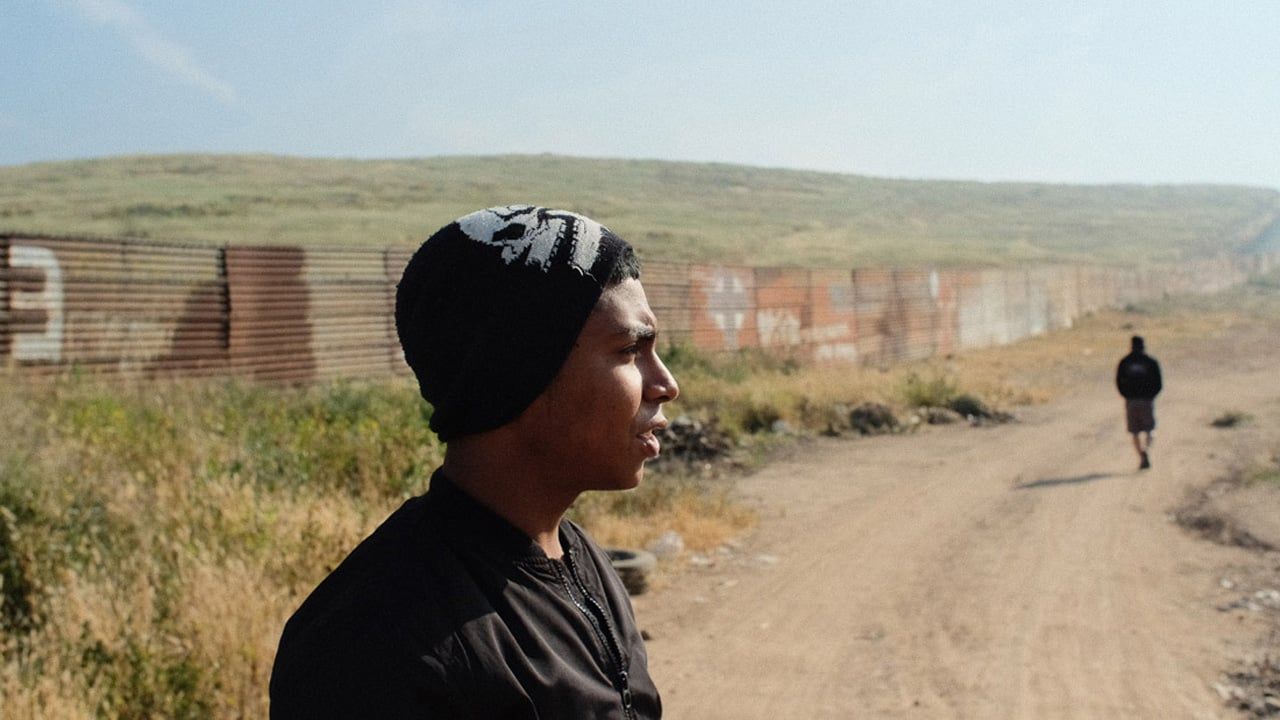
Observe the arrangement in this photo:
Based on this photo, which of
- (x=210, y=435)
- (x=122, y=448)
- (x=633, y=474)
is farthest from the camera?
(x=210, y=435)

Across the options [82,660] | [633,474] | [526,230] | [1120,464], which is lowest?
[1120,464]

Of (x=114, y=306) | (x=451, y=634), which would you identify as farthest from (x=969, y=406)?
(x=451, y=634)

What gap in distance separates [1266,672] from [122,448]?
23.3ft

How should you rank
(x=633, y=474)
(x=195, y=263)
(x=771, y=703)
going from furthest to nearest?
(x=195, y=263) < (x=771, y=703) < (x=633, y=474)

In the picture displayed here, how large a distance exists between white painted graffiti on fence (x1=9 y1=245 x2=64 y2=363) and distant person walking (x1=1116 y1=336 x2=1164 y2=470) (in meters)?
11.0

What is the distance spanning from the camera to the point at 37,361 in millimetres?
10602

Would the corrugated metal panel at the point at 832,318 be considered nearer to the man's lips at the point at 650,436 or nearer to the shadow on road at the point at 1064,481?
the shadow on road at the point at 1064,481

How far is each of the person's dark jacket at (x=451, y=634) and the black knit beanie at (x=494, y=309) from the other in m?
0.16

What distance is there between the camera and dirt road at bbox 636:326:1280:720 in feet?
19.0

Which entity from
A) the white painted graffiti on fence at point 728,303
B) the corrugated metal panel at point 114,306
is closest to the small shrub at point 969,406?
the white painted graffiti on fence at point 728,303

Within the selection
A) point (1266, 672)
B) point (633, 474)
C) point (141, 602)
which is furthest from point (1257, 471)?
point (633, 474)

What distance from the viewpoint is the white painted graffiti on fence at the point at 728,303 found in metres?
21.6

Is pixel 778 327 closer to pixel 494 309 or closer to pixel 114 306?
pixel 114 306

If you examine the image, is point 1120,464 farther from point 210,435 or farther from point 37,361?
point 37,361
